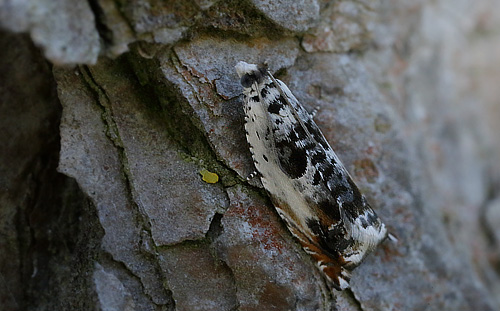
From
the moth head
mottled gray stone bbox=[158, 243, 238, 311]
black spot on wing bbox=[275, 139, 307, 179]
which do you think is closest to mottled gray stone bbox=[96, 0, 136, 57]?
the moth head

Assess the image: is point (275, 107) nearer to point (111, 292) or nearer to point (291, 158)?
point (291, 158)

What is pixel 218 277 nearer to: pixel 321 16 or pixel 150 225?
pixel 150 225

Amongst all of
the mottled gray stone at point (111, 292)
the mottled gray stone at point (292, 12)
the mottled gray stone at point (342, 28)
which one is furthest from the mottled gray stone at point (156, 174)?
the mottled gray stone at point (342, 28)

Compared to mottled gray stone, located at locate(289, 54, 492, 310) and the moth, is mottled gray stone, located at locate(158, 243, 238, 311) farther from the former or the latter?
mottled gray stone, located at locate(289, 54, 492, 310)

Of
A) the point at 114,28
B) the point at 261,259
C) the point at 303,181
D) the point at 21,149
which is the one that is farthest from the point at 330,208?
the point at 21,149

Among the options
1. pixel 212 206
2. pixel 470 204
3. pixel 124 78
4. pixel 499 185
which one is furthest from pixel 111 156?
pixel 499 185

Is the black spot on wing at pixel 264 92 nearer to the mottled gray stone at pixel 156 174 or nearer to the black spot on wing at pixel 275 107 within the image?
the black spot on wing at pixel 275 107
